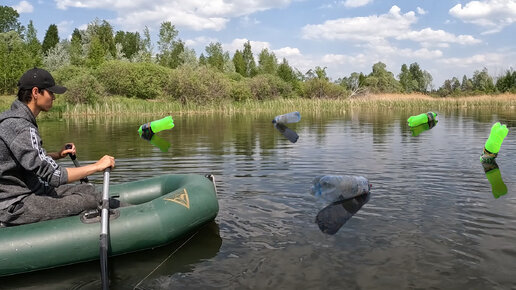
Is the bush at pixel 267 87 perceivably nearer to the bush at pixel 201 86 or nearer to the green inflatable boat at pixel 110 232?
the bush at pixel 201 86

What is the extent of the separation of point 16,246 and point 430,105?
37.5 m

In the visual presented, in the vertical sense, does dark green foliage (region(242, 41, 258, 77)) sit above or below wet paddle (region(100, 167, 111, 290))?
above

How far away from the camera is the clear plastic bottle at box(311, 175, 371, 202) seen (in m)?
6.52

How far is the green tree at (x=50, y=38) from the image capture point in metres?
66.4

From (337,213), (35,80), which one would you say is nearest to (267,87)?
(337,213)

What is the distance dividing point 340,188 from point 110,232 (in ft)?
11.6

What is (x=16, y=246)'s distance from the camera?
394 cm

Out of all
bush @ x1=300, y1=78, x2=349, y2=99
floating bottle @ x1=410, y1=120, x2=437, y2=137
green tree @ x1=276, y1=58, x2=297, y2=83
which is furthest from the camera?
green tree @ x1=276, y1=58, x2=297, y2=83

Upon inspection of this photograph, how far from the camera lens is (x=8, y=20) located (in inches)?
2960

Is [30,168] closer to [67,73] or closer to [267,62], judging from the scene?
[67,73]

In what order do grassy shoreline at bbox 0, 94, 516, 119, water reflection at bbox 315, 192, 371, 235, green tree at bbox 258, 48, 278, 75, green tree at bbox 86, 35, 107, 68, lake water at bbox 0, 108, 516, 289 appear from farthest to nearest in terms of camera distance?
green tree at bbox 258, 48, 278, 75 → green tree at bbox 86, 35, 107, 68 → grassy shoreline at bbox 0, 94, 516, 119 → water reflection at bbox 315, 192, 371, 235 → lake water at bbox 0, 108, 516, 289

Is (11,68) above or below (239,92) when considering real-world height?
above

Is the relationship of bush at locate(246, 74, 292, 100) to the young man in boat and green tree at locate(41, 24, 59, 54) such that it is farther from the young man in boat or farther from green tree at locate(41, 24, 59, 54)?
the young man in boat

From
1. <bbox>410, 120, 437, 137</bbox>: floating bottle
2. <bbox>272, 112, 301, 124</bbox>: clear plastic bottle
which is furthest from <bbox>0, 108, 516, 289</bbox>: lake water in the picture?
<bbox>410, 120, 437, 137</bbox>: floating bottle
